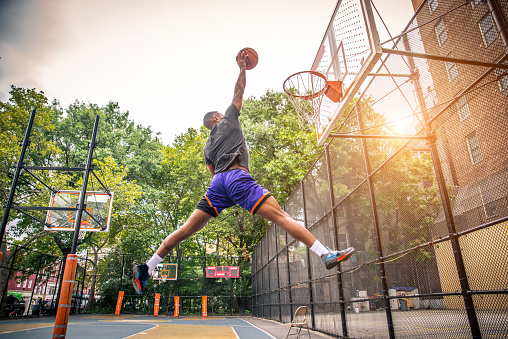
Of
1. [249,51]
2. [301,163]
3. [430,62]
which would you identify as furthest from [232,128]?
[301,163]

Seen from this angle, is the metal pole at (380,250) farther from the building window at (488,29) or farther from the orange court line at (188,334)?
the orange court line at (188,334)

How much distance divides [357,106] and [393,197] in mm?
1622

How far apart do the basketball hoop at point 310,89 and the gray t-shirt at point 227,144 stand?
6.30ft

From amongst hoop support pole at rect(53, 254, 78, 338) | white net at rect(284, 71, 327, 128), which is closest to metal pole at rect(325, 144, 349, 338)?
white net at rect(284, 71, 327, 128)

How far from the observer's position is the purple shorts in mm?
2600

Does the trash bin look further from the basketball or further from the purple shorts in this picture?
the basketball

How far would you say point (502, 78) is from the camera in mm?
2508

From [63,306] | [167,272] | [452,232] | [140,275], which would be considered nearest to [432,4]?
[452,232]

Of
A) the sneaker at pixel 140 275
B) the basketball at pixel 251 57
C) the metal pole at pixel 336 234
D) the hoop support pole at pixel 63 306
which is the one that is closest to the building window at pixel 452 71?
the basketball at pixel 251 57

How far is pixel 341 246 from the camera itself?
546cm

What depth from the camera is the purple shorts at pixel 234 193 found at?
102 inches

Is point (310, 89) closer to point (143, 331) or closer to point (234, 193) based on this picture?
point (234, 193)

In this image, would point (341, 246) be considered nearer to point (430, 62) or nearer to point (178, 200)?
point (430, 62)

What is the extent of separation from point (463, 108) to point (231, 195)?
7.89ft
